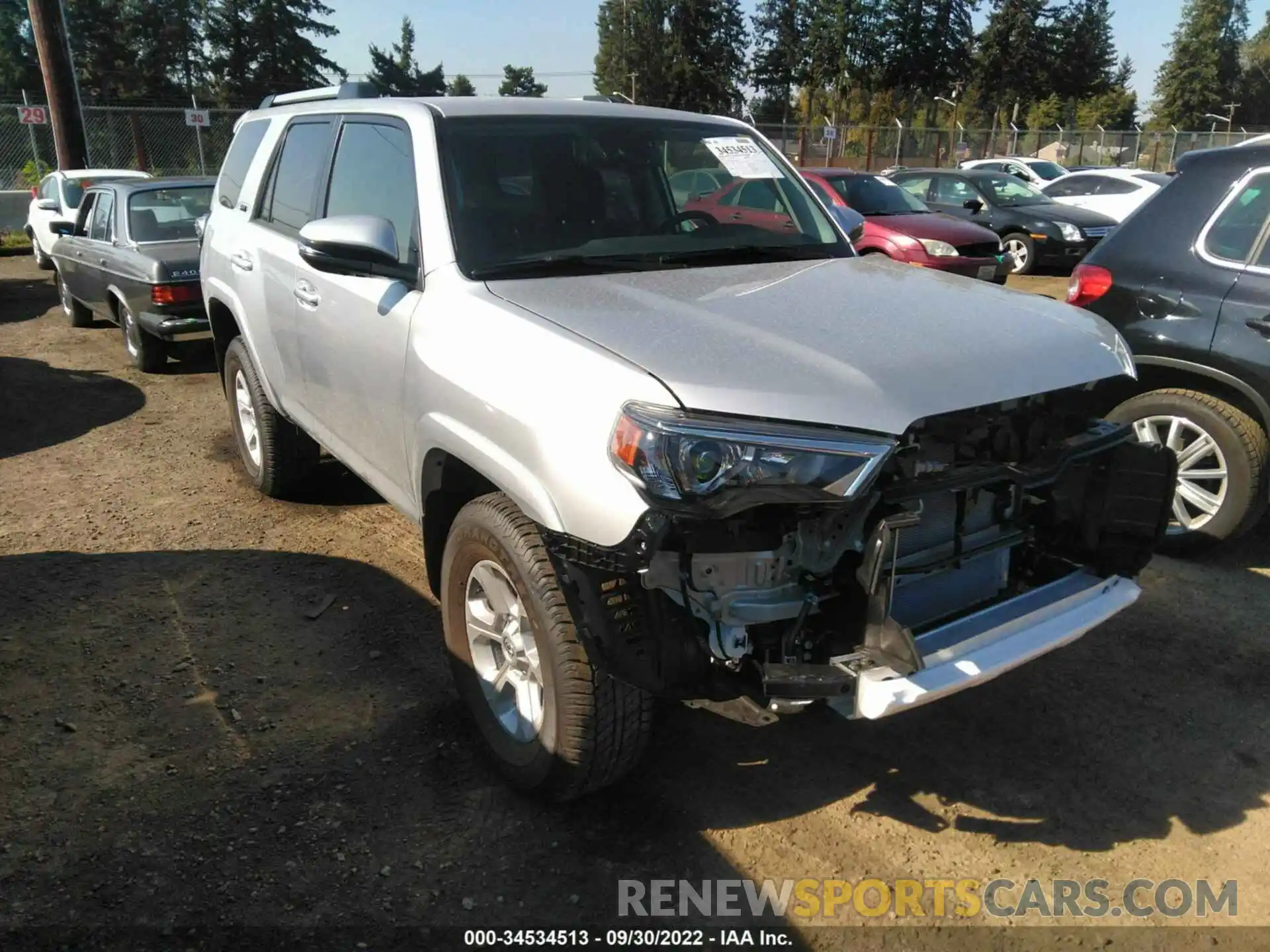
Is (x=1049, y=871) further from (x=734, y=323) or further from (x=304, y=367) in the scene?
(x=304, y=367)

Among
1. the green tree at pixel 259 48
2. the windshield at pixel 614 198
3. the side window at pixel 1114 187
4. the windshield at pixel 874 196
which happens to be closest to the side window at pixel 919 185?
the windshield at pixel 874 196

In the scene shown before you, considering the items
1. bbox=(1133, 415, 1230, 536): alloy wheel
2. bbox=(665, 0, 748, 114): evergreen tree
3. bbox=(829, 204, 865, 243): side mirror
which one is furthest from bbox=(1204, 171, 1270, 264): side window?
bbox=(665, 0, 748, 114): evergreen tree

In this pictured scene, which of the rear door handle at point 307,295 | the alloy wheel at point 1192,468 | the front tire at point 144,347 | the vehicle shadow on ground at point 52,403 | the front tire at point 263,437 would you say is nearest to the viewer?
the rear door handle at point 307,295

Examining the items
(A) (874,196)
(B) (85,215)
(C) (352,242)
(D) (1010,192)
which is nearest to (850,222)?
(C) (352,242)

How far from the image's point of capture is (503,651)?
9.94 ft

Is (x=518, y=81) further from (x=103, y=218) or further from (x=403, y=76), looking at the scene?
(x=103, y=218)

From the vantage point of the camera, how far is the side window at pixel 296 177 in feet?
14.2

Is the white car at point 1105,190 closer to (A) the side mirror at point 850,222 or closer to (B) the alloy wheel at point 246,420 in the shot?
(A) the side mirror at point 850,222

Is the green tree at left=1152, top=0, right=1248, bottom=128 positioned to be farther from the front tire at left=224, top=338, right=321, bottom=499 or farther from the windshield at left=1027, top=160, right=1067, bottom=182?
the front tire at left=224, top=338, right=321, bottom=499

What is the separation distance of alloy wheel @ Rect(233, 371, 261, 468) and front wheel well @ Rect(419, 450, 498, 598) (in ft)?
7.84

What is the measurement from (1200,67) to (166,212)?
95.0 metres

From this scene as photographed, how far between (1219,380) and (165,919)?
4.51 meters

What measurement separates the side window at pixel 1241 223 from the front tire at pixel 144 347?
25.4 ft

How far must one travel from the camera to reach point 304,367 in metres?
4.25
